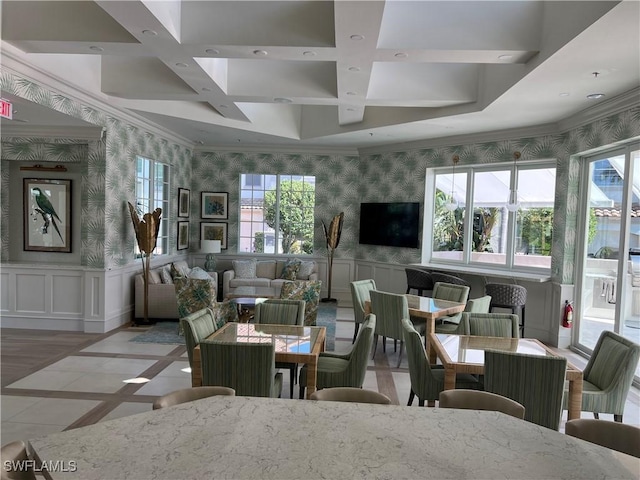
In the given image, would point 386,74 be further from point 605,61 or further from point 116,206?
point 116,206

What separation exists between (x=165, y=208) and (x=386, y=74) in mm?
4916

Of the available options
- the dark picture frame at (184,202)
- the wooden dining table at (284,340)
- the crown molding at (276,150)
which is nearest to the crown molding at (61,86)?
the dark picture frame at (184,202)

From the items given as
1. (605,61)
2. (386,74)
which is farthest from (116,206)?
(605,61)

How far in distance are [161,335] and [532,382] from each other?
16.6 feet

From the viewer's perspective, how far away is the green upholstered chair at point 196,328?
3.55 metres

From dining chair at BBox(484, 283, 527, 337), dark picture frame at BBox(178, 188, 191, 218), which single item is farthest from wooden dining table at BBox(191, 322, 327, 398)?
dark picture frame at BBox(178, 188, 191, 218)

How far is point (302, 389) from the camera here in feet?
12.3

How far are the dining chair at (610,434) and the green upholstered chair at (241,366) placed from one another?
1.77m

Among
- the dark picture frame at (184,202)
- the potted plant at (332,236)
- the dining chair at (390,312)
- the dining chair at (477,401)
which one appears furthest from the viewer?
the potted plant at (332,236)

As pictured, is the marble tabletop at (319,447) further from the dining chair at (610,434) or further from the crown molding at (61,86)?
the crown molding at (61,86)

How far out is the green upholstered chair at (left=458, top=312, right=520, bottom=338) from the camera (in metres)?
4.22

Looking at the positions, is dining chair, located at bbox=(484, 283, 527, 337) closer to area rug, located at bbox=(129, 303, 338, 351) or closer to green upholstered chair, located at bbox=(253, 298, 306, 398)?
area rug, located at bbox=(129, 303, 338, 351)

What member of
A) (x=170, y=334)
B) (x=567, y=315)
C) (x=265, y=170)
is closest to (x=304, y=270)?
(x=265, y=170)

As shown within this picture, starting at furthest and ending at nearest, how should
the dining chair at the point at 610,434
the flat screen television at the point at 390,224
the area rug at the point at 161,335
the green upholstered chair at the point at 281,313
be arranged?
the flat screen television at the point at 390,224 < the area rug at the point at 161,335 < the green upholstered chair at the point at 281,313 < the dining chair at the point at 610,434
